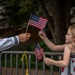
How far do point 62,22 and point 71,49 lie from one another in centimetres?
371

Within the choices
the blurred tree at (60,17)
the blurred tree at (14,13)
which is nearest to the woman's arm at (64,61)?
the blurred tree at (60,17)

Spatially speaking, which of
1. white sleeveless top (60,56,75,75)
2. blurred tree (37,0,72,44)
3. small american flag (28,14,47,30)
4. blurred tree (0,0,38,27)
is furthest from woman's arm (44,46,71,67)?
blurred tree (0,0,38,27)

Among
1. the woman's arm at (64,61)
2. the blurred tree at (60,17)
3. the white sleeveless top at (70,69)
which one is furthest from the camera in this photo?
the blurred tree at (60,17)

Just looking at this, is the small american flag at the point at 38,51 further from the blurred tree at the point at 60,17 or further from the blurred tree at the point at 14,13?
the blurred tree at the point at 14,13

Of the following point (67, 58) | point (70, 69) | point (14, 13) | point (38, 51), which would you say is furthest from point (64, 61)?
point (14, 13)

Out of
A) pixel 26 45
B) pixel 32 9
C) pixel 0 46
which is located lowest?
pixel 26 45

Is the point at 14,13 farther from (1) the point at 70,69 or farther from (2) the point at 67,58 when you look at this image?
(2) the point at 67,58

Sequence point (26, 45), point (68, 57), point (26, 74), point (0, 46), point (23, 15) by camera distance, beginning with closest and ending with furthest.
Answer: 1. point (0, 46)
2. point (68, 57)
3. point (26, 74)
4. point (23, 15)
5. point (26, 45)

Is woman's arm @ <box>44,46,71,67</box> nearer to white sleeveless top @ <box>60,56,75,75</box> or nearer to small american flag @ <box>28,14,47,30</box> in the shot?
white sleeveless top @ <box>60,56,75,75</box>

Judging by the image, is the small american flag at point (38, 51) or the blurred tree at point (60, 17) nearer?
the small american flag at point (38, 51)

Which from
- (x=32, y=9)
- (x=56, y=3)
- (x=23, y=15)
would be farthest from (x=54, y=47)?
(x=23, y=15)

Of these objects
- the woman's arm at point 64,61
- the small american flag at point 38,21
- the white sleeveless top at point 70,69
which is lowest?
the white sleeveless top at point 70,69

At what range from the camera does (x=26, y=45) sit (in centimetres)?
1458

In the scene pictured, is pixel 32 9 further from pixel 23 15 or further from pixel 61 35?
pixel 61 35
